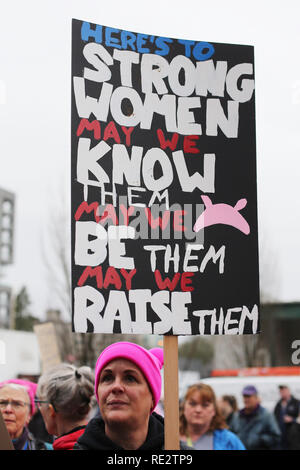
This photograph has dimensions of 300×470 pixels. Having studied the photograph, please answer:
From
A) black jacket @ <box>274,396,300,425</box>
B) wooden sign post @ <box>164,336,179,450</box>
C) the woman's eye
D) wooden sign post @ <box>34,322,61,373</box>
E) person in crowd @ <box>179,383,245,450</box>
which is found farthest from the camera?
black jacket @ <box>274,396,300,425</box>

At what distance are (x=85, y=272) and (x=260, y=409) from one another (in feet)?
24.5

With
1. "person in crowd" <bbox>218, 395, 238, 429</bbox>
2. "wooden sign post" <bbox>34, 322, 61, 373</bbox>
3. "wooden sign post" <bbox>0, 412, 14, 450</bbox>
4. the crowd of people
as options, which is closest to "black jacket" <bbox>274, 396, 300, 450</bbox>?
"person in crowd" <bbox>218, 395, 238, 429</bbox>

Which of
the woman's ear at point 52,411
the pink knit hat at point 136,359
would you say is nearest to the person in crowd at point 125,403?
the pink knit hat at point 136,359

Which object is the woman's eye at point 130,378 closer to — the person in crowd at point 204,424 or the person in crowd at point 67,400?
the person in crowd at point 67,400

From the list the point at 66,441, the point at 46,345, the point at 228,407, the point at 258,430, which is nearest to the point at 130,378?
the point at 66,441

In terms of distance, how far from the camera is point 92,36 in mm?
3203

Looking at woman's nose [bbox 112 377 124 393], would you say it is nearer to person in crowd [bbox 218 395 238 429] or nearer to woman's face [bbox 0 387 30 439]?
woman's face [bbox 0 387 30 439]

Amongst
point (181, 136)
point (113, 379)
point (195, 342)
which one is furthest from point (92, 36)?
point (195, 342)

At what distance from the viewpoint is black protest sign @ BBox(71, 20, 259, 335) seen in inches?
A: 121

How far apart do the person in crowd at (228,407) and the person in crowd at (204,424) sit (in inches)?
150

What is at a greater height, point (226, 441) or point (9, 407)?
point (9, 407)

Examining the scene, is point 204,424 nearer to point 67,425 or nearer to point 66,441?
point 67,425

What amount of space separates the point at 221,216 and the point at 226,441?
309cm

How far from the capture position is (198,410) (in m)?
6.54
